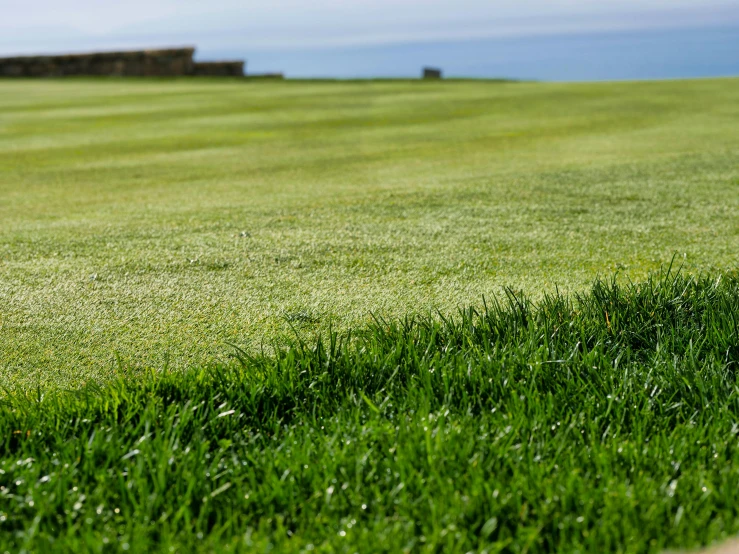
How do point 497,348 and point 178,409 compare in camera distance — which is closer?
point 178,409

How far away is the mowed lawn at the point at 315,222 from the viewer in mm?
2635

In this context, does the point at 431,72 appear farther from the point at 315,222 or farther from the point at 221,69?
the point at 315,222

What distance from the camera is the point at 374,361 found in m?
2.15

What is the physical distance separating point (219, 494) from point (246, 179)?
149 inches

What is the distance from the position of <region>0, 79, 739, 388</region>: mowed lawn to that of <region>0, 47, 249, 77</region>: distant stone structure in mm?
12914

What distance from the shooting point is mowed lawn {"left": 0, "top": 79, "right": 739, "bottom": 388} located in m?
2.63

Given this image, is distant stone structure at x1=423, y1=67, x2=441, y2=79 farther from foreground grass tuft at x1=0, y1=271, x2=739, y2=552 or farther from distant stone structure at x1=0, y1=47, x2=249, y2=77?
foreground grass tuft at x1=0, y1=271, x2=739, y2=552

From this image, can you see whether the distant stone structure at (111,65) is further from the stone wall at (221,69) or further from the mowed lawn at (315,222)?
the mowed lawn at (315,222)

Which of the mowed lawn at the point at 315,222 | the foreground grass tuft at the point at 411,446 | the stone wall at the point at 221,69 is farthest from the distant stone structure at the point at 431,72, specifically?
the foreground grass tuft at the point at 411,446

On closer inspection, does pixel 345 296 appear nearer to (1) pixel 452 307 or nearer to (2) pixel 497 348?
(1) pixel 452 307

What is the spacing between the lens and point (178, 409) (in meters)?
1.96

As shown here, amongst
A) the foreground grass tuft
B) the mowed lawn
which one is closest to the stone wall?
the mowed lawn

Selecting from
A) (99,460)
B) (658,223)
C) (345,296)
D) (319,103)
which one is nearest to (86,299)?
(345,296)

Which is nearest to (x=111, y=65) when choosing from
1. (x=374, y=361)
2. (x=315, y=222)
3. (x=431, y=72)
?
(x=431, y=72)
